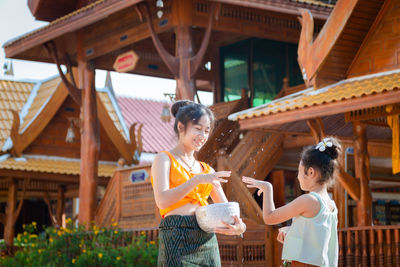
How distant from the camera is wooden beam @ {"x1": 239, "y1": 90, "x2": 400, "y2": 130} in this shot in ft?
31.9

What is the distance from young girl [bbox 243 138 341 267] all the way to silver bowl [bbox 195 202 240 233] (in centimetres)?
21

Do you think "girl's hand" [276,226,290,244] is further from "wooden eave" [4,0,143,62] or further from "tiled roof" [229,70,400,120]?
"wooden eave" [4,0,143,62]

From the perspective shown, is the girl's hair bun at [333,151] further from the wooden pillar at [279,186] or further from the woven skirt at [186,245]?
the wooden pillar at [279,186]

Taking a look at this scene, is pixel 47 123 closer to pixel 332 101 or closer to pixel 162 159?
pixel 332 101

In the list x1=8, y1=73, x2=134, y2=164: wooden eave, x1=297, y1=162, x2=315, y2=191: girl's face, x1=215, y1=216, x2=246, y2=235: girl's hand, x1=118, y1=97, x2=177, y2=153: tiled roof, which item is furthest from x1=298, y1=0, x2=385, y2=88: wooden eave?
x1=118, y1=97, x2=177, y2=153: tiled roof

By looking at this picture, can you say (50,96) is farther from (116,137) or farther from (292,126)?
(292,126)

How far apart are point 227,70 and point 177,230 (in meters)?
13.8

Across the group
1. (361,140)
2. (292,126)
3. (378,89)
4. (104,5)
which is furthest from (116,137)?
(378,89)

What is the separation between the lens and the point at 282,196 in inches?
595

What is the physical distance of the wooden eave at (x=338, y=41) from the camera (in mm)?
11945

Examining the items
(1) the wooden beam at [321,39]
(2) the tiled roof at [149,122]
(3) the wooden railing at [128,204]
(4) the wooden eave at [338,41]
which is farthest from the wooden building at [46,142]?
(4) the wooden eave at [338,41]

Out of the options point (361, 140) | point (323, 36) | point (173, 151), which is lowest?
point (173, 151)

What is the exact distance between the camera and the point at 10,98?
2242cm

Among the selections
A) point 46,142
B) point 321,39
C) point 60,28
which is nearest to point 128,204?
point 60,28
